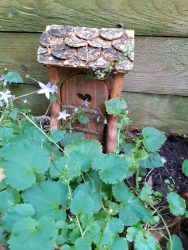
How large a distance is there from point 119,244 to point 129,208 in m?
0.12

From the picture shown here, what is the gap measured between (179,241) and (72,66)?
1.96 ft

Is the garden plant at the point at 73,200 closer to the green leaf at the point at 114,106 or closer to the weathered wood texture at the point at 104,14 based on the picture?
the green leaf at the point at 114,106

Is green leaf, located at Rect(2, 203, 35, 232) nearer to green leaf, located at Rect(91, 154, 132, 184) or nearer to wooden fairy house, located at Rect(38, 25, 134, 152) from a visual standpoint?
green leaf, located at Rect(91, 154, 132, 184)

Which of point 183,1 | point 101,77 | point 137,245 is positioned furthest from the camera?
point 183,1

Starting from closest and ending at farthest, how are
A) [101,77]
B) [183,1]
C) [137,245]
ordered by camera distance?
1. [137,245]
2. [101,77]
3. [183,1]

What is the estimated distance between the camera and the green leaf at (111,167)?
106cm

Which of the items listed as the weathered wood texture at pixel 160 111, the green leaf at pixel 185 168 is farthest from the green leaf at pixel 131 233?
the weathered wood texture at pixel 160 111

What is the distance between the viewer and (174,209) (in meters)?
1.12

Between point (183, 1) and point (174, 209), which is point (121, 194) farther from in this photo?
point (183, 1)

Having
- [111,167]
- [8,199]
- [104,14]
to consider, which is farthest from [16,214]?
[104,14]

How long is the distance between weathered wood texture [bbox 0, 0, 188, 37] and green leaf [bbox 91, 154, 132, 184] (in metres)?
0.55

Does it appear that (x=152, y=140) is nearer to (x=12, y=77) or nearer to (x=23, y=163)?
(x=23, y=163)

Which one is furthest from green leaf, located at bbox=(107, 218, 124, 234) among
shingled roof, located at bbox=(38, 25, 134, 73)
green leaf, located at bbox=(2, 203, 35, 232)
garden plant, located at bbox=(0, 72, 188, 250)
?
shingled roof, located at bbox=(38, 25, 134, 73)

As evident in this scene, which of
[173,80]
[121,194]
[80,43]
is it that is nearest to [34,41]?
[80,43]
